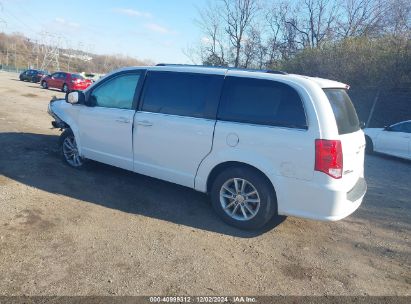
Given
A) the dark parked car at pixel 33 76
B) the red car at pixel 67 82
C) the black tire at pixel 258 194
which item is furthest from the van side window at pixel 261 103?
the dark parked car at pixel 33 76

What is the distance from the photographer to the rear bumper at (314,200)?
146 inches

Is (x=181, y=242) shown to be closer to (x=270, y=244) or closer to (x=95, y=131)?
(x=270, y=244)

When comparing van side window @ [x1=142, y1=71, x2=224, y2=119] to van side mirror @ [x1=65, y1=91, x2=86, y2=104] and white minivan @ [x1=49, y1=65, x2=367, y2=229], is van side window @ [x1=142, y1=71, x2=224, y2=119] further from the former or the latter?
van side mirror @ [x1=65, y1=91, x2=86, y2=104]

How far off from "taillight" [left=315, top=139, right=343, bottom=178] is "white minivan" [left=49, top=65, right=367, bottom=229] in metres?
0.01

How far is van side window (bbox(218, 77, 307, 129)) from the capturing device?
3.84 meters

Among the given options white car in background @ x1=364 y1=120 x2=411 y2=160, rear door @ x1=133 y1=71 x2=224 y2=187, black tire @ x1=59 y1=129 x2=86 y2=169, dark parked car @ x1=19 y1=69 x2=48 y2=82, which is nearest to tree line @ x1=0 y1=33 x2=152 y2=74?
dark parked car @ x1=19 y1=69 x2=48 y2=82

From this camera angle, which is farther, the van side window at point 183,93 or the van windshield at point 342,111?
the van side window at point 183,93

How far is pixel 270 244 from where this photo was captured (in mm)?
3980

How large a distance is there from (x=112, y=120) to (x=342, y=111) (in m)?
3.17

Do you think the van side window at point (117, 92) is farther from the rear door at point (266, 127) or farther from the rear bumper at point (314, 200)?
the rear bumper at point (314, 200)

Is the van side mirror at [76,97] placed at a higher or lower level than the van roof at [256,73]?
lower

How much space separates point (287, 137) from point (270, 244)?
1.25 m

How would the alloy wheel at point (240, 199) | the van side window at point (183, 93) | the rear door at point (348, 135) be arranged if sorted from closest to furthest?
the rear door at point (348, 135) → the alloy wheel at point (240, 199) → the van side window at point (183, 93)

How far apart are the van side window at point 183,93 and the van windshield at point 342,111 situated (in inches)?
53.1
